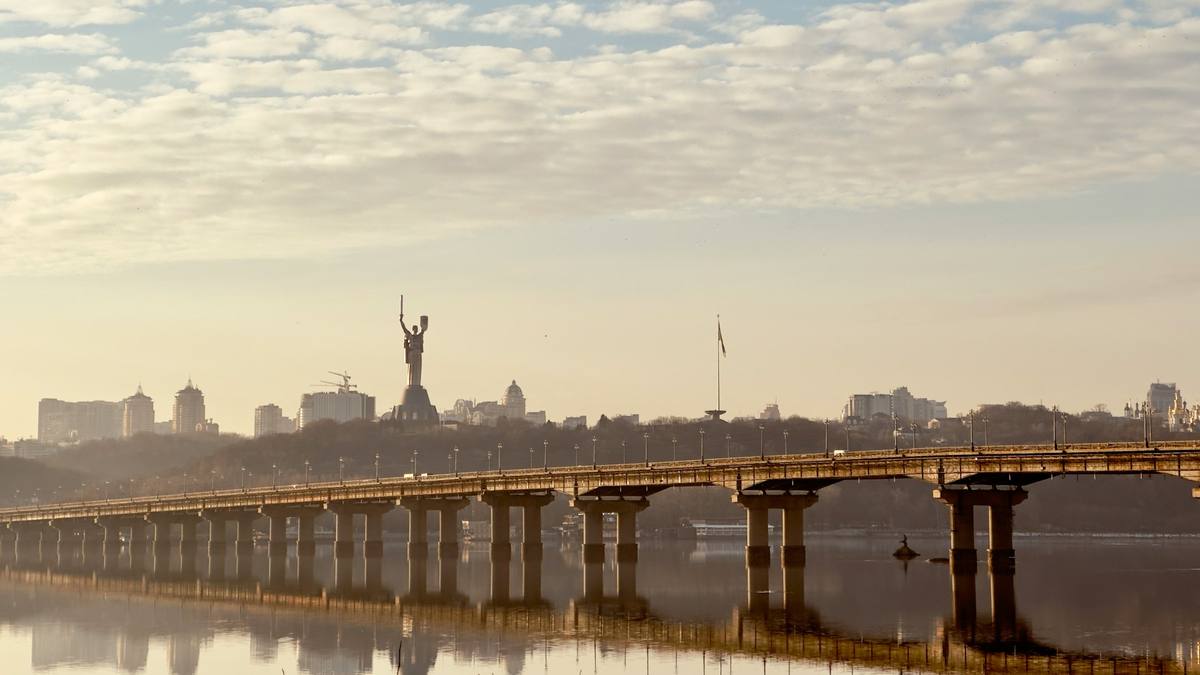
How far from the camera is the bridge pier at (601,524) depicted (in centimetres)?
15350

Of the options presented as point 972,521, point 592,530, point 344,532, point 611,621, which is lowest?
point 611,621

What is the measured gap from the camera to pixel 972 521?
422 feet

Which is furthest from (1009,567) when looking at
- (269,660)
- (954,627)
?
(269,660)

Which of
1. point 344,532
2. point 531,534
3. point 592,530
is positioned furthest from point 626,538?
point 344,532

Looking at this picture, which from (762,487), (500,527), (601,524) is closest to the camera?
(762,487)

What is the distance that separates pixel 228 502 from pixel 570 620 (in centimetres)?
11220

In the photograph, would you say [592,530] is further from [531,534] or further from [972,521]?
[972,521]

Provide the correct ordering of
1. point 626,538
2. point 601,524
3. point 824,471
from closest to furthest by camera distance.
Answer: point 824,471 → point 601,524 → point 626,538

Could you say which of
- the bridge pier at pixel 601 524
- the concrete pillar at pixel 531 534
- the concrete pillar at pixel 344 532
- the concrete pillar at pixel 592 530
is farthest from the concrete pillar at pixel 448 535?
the concrete pillar at pixel 344 532

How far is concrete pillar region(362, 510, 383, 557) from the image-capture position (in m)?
179

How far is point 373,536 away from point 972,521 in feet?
239

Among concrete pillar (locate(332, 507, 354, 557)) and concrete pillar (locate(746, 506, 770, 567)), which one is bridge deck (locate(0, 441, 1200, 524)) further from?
concrete pillar (locate(332, 507, 354, 557))

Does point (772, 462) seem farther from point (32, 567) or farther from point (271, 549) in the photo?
point (32, 567)

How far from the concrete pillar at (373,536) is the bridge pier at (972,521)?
6985 cm
